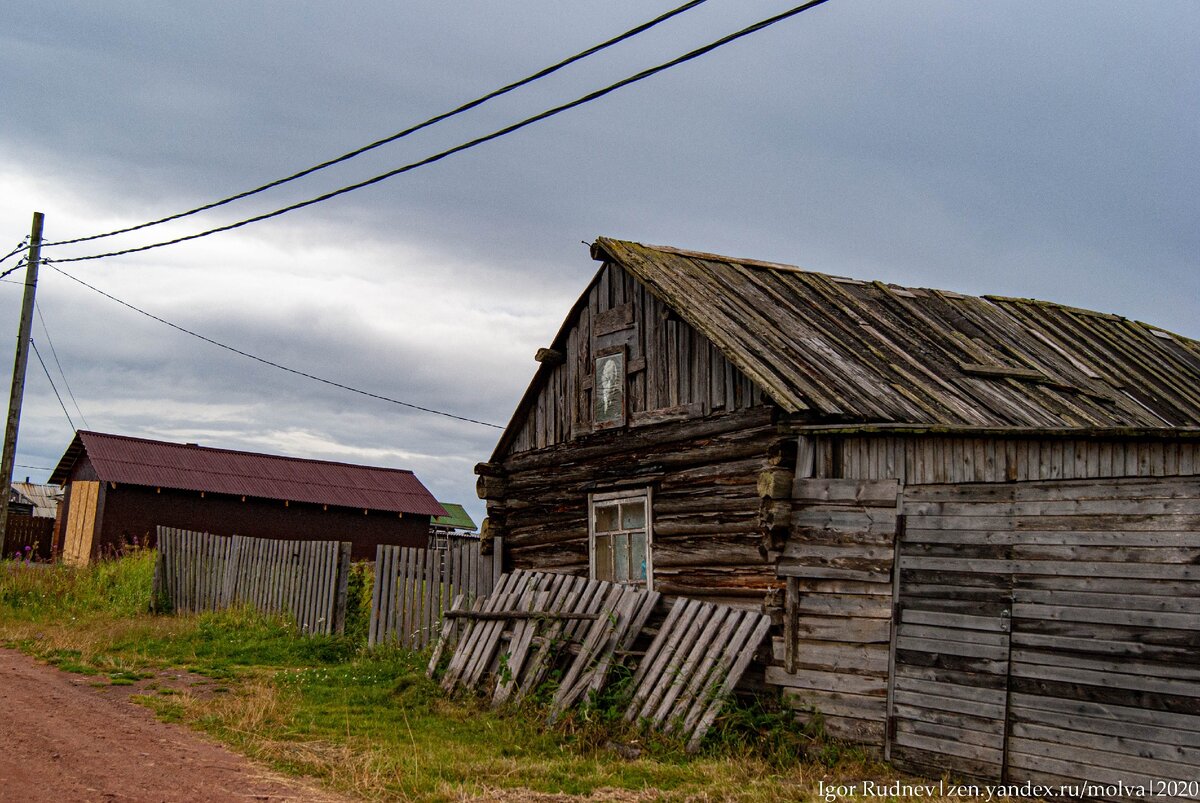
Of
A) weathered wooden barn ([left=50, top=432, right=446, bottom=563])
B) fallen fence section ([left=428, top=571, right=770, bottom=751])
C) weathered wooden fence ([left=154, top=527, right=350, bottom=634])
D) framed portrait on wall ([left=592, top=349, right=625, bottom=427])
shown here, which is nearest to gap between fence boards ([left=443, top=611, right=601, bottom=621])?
fallen fence section ([left=428, top=571, right=770, bottom=751])

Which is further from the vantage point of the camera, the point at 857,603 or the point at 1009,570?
the point at 857,603

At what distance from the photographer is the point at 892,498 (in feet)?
32.2

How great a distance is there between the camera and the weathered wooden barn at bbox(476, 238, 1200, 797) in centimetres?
801

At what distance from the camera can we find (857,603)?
9.93 m

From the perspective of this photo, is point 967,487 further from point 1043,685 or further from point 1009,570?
point 1043,685

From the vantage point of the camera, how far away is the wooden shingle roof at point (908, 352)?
11750 mm

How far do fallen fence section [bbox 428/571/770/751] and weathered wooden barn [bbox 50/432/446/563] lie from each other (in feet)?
59.4

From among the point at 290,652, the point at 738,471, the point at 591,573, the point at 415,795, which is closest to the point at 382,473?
the point at 290,652

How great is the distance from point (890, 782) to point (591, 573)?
5777mm

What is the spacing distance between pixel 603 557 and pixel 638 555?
2.46 ft

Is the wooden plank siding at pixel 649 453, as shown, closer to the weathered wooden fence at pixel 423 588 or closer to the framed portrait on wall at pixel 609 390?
the framed portrait on wall at pixel 609 390

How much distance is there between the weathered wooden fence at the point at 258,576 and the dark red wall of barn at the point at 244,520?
7.66m

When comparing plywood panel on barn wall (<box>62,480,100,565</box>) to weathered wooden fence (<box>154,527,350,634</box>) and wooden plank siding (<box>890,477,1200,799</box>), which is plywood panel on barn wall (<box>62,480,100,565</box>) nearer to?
weathered wooden fence (<box>154,527,350,634</box>)

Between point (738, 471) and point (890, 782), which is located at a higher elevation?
point (738, 471)
